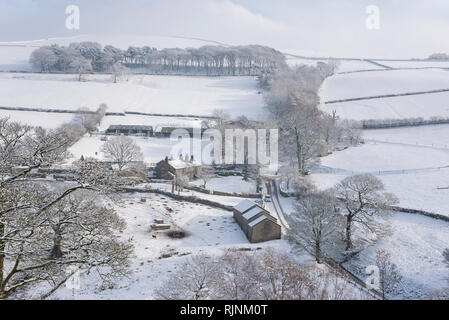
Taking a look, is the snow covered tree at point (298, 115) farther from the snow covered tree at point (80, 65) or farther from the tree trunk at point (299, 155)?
the snow covered tree at point (80, 65)

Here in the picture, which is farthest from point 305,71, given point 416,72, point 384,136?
point 384,136

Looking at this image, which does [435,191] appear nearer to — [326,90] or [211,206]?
[211,206]

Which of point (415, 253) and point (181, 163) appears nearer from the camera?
point (415, 253)

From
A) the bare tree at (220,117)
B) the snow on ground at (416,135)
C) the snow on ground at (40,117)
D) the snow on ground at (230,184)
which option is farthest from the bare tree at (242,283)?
the snow on ground at (40,117)

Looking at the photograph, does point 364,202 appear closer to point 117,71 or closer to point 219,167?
point 219,167

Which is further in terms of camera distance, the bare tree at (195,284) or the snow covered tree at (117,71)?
the snow covered tree at (117,71)

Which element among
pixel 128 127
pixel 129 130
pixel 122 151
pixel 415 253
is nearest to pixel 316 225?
pixel 415 253
